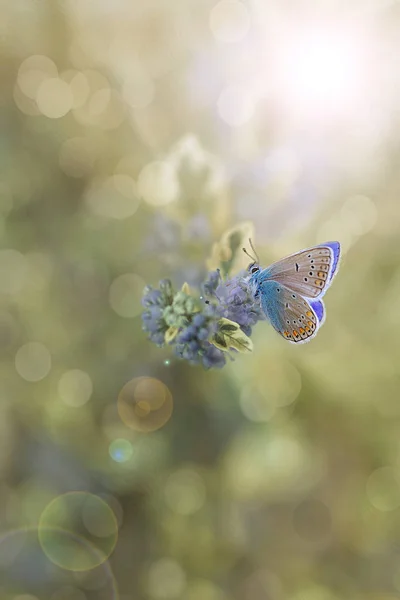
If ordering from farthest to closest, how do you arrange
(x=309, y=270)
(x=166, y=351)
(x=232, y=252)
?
(x=166, y=351)
(x=232, y=252)
(x=309, y=270)

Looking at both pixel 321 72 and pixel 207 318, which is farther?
pixel 321 72

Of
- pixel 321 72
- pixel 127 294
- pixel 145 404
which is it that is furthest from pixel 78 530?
pixel 321 72

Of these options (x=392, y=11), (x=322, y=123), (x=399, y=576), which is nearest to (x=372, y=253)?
(x=322, y=123)

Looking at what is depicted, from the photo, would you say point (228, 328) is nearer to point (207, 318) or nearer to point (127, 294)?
point (207, 318)

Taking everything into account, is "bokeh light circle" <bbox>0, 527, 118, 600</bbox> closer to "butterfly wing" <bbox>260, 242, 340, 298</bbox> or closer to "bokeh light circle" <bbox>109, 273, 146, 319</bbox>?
"bokeh light circle" <bbox>109, 273, 146, 319</bbox>

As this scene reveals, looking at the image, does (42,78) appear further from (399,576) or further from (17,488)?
(399,576)

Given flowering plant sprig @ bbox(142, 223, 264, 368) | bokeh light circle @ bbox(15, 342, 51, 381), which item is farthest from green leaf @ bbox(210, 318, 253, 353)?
bokeh light circle @ bbox(15, 342, 51, 381)
